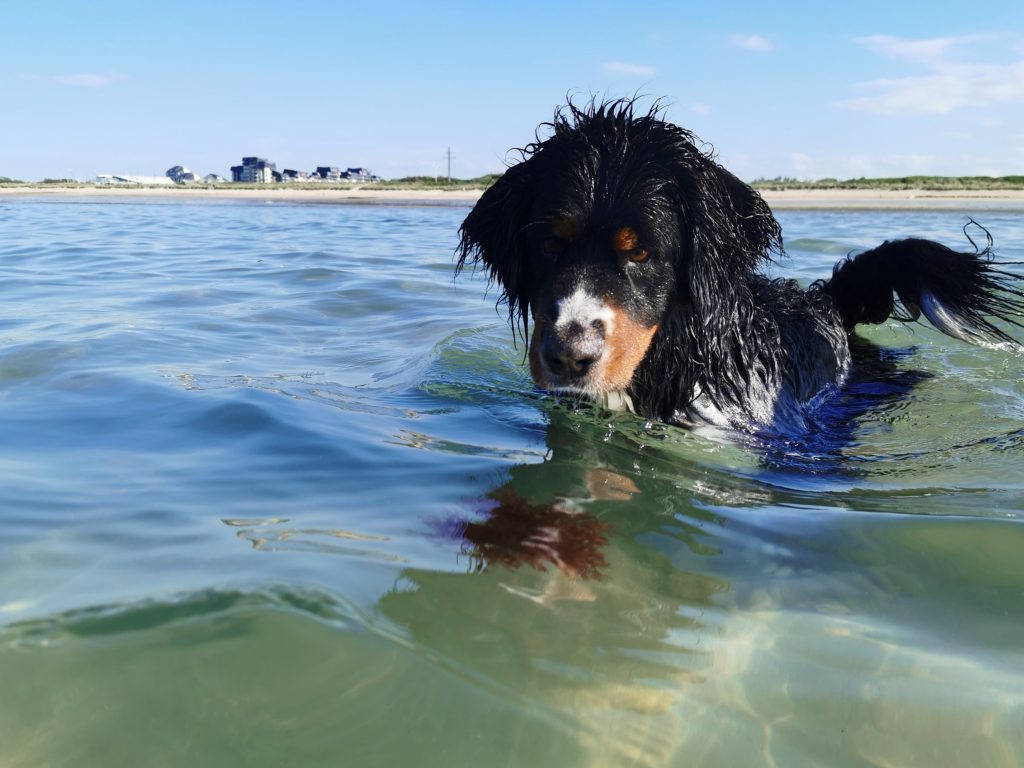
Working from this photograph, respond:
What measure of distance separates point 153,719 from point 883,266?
5344mm

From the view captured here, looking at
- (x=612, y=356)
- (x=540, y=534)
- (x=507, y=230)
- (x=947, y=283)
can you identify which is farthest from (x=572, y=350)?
(x=947, y=283)

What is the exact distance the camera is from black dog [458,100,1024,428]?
13.4 feet

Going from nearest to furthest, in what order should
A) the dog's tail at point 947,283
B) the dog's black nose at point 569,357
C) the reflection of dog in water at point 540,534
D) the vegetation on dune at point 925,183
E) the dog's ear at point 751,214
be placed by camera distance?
the reflection of dog in water at point 540,534
the dog's black nose at point 569,357
the dog's ear at point 751,214
the dog's tail at point 947,283
the vegetation on dune at point 925,183

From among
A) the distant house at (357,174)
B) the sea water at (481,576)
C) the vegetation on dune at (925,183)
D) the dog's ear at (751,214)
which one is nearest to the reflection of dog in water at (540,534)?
the sea water at (481,576)

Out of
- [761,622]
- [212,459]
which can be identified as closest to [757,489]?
[761,622]

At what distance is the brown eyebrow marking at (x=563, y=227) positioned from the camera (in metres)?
4.26

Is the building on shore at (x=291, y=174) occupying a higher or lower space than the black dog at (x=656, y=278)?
higher

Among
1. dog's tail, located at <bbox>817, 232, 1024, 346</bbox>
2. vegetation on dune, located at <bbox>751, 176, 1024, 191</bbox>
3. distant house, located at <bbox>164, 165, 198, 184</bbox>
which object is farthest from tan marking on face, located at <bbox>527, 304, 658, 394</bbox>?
distant house, located at <bbox>164, 165, 198, 184</bbox>

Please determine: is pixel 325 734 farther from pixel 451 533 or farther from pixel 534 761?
pixel 451 533

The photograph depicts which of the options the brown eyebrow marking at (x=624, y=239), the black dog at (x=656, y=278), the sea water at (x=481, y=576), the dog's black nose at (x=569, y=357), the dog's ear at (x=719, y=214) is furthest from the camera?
the dog's ear at (x=719, y=214)

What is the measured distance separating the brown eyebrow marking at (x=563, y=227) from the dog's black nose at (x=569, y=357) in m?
0.71

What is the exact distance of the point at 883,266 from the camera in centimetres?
583

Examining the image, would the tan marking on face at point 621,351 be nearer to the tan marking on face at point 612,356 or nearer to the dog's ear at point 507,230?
the tan marking on face at point 612,356

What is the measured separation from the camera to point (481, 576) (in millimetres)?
2592
